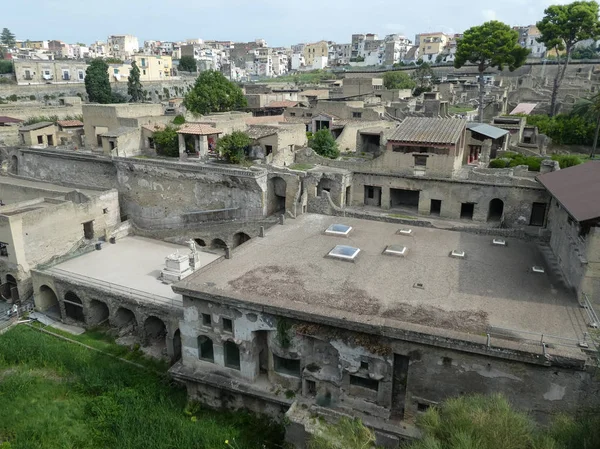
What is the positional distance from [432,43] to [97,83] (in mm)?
103775

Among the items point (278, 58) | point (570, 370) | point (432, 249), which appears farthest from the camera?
point (278, 58)

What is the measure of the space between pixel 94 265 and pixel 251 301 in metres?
15.6

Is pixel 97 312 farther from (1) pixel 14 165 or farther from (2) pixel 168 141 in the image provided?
(1) pixel 14 165

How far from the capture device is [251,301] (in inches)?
694

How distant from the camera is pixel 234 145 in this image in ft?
115

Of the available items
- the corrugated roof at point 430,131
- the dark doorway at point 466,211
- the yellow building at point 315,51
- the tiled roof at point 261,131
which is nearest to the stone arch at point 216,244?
the tiled roof at point 261,131

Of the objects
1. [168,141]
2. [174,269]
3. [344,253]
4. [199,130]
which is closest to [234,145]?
[199,130]

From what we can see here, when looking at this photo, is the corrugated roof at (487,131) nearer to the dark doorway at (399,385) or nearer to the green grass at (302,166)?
the green grass at (302,166)

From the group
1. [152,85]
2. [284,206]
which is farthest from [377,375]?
[152,85]

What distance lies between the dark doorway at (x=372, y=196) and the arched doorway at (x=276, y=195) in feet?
18.6

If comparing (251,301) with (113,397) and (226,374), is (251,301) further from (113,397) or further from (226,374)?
(113,397)

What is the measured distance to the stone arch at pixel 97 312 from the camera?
87.7ft

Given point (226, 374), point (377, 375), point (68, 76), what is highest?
point (68, 76)

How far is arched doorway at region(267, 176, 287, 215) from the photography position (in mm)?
33094
